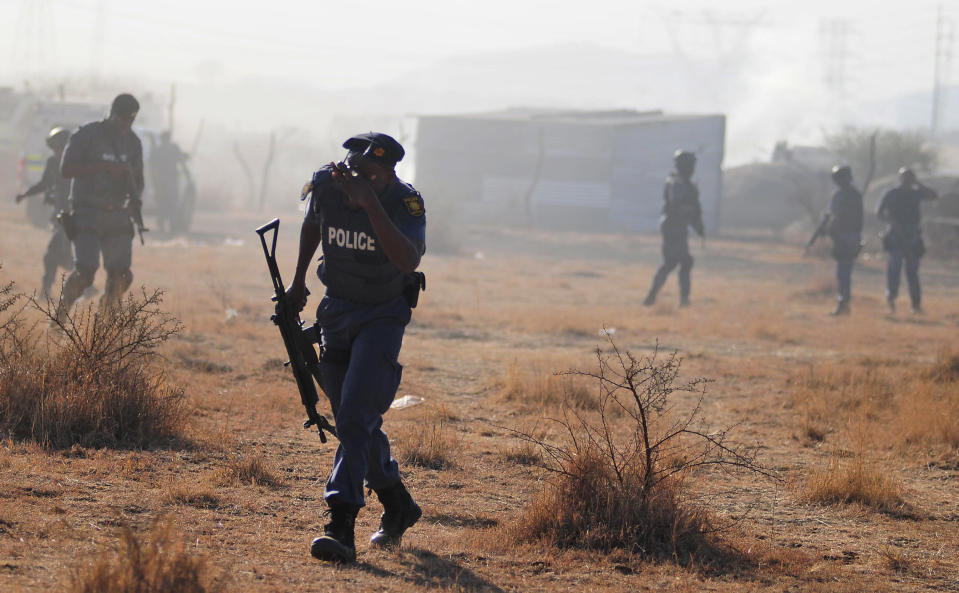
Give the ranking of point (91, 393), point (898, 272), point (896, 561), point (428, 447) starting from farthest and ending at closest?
point (898, 272) → point (428, 447) → point (91, 393) → point (896, 561)

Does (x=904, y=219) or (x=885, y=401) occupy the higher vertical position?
(x=904, y=219)

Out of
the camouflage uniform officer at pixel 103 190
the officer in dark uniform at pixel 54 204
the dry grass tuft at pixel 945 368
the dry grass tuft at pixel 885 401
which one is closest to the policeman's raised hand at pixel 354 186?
the dry grass tuft at pixel 885 401

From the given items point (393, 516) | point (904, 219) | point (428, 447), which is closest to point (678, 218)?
point (904, 219)

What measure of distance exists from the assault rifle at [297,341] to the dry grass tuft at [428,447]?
1.31 m

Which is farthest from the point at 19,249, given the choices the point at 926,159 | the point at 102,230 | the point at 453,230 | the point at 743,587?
the point at 926,159

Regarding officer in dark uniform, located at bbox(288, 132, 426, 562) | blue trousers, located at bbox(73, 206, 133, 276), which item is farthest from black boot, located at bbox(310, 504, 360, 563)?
blue trousers, located at bbox(73, 206, 133, 276)

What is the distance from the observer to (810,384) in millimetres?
8109

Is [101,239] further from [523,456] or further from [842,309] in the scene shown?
[842,309]

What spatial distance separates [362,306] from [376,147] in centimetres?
56

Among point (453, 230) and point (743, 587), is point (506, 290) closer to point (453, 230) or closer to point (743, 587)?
point (453, 230)

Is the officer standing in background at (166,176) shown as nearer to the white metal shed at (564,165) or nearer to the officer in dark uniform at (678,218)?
the officer in dark uniform at (678,218)

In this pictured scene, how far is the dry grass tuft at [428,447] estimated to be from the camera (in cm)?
548

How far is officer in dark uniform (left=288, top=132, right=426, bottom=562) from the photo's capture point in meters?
3.74

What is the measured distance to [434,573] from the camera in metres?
3.75
